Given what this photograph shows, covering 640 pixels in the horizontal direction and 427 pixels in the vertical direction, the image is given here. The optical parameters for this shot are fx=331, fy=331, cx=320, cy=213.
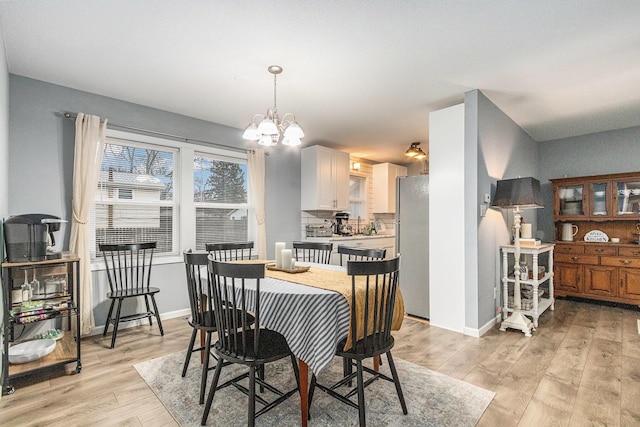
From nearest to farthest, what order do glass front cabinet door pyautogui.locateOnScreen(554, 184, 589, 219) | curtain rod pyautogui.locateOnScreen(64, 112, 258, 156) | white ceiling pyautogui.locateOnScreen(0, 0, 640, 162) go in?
white ceiling pyautogui.locateOnScreen(0, 0, 640, 162) → curtain rod pyautogui.locateOnScreen(64, 112, 258, 156) → glass front cabinet door pyautogui.locateOnScreen(554, 184, 589, 219)

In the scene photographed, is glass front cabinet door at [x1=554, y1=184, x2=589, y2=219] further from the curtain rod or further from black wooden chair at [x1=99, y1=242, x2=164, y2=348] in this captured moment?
black wooden chair at [x1=99, y1=242, x2=164, y2=348]

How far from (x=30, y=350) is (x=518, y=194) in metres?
4.44

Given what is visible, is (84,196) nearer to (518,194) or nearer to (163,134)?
(163,134)

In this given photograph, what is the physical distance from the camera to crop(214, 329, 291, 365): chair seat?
1.76 metres

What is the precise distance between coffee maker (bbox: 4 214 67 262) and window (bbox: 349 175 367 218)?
15.8 ft

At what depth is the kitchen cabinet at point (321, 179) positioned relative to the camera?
5.18m

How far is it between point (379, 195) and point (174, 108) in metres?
3.99

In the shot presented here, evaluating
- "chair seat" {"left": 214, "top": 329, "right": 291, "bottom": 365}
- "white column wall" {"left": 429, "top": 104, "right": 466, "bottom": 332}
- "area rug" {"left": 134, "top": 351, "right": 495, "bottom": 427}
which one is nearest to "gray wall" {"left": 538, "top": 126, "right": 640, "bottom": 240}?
"white column wall" {"left": 429, "top": 104, "right": 466, "bottom": 332}

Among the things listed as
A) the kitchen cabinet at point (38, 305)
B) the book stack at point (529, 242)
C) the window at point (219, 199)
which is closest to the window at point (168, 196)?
the window at point (219, 199)

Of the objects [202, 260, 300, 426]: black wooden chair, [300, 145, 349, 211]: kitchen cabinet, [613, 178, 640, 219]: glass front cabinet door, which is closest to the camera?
[202, 260, 300, 426]: black wooden chair

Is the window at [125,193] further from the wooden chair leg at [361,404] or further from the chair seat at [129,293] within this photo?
the wooden chair leg at [361,404]

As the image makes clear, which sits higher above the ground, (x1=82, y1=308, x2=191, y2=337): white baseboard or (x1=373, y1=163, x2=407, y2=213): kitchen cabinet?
(x1=373, y1=163, x2=407, y2=213): kitchen cabinet

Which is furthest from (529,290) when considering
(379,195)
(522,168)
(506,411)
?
(379,195)

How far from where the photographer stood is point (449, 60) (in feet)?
8.82
